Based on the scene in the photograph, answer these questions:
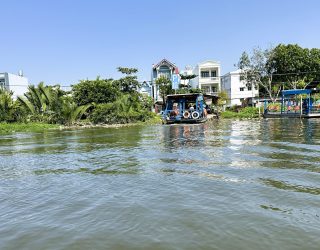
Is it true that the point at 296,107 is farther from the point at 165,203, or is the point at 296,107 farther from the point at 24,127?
the point at 165,203

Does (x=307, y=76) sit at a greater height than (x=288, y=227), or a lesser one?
greater

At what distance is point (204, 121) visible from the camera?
3247 centimetres

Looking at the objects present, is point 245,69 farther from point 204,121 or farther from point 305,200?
point 305,200

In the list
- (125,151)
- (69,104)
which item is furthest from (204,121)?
(125,151)

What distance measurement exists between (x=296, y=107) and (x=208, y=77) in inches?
990

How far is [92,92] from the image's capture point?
39.4 meters

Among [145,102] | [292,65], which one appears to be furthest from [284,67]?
[145,102]

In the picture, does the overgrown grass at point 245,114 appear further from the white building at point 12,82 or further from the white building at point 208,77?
the white building at point 12,82

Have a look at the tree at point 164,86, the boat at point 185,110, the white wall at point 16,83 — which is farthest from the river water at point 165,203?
the white wall at point 16,83

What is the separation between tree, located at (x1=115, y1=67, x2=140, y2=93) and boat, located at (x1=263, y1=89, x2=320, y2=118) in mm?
16731

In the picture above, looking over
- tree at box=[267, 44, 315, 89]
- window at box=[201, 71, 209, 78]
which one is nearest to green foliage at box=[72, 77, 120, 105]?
tree at box=[267, 44, 315, 89]

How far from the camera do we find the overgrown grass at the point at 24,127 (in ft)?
99.4

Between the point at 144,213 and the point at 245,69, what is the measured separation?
4742 centimetres

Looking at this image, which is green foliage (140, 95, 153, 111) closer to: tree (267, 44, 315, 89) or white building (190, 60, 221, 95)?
white building (190, 60, 221, 95)
